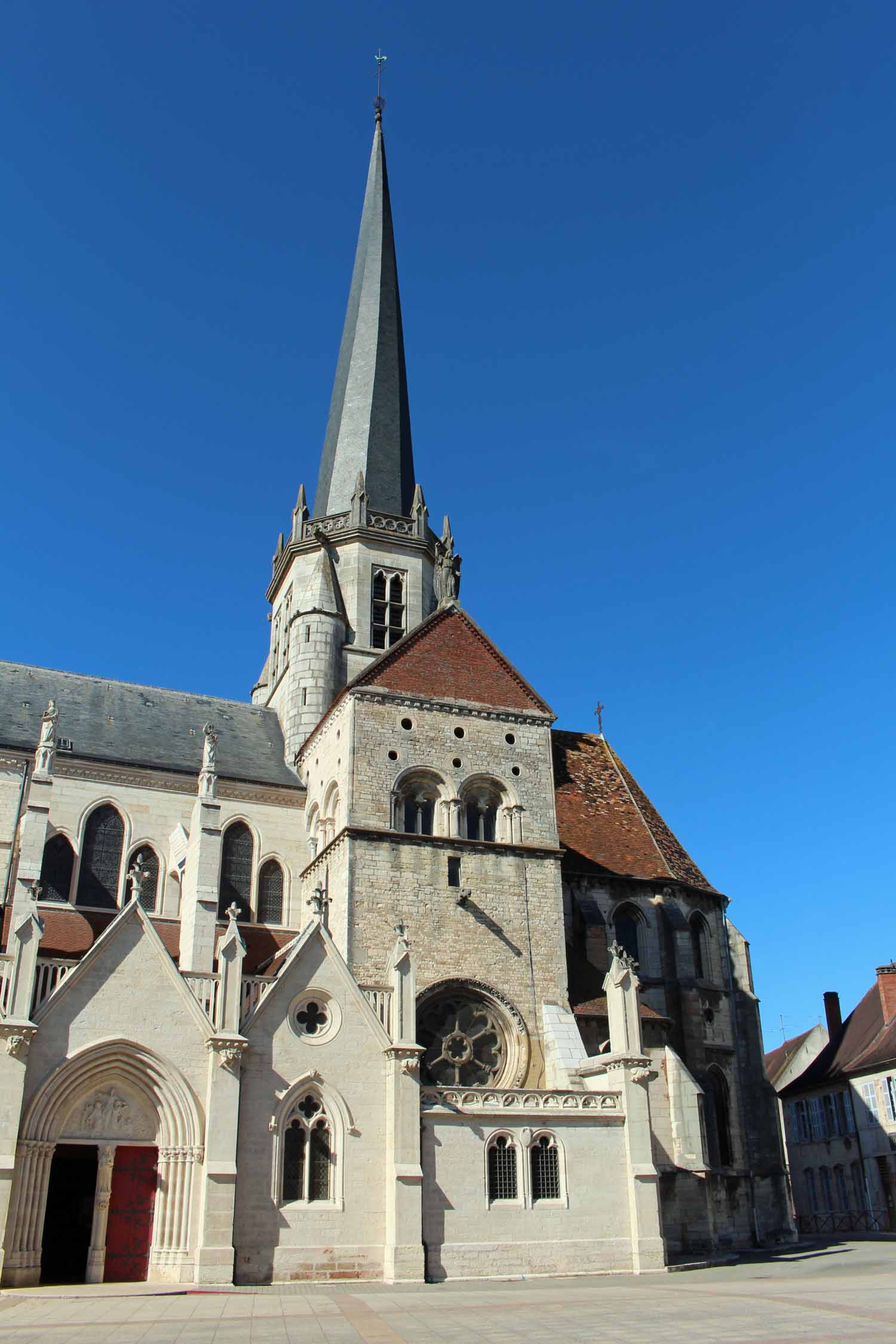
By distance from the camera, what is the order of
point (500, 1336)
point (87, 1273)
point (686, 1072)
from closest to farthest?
1. point (500, 1336)
2. point (87, 1273)
3. point (686, 1072)

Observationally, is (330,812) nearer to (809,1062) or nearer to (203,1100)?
(203,1100)

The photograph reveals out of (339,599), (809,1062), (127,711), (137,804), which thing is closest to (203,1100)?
Answer: (137,804)

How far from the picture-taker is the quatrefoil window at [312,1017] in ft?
70.0

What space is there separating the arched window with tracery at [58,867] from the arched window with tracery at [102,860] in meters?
0.29

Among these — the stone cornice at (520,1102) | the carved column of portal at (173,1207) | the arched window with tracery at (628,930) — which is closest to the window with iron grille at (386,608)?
the arched window with tracery at (628,930)

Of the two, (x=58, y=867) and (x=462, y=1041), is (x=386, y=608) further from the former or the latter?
(x=462, y=1041)


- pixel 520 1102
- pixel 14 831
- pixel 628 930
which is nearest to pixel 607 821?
pixel 628 930

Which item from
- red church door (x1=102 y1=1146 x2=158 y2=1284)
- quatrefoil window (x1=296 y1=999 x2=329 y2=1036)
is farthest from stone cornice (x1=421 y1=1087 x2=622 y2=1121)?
red church door (x1=102 y1=1146 x2=158 y2=1284)

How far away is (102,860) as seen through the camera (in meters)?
29.7

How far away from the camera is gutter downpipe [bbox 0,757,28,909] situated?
26578 mm

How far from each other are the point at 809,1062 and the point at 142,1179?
45451mm

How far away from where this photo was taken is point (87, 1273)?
1881 centimetres

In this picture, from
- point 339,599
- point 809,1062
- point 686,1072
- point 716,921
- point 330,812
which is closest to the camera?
point 686,1072

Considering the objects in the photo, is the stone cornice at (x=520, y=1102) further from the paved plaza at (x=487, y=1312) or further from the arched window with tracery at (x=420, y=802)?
the arched window with tracery at (x=420, y=802)
